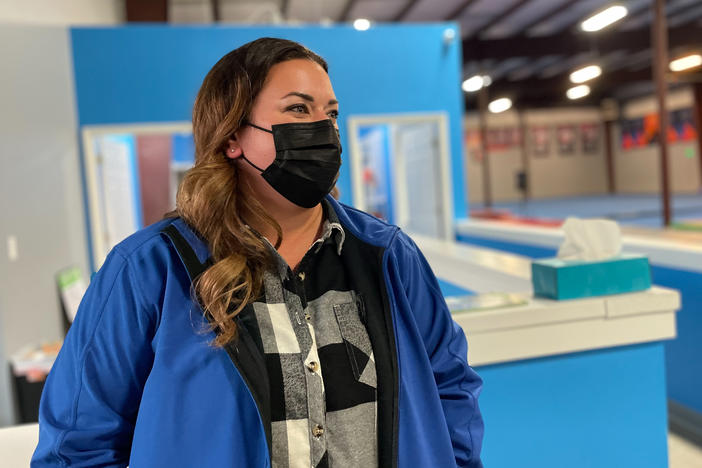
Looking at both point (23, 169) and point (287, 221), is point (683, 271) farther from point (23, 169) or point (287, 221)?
point (23, 169)

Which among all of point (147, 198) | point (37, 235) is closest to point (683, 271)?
point (37, 235)

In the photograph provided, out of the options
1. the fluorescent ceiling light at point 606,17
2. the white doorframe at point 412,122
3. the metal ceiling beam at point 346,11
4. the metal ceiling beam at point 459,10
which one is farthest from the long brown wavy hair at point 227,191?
the metal ceiling beam at point 459,10

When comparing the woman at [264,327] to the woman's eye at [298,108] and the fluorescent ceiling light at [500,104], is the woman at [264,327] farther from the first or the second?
the fluorescent ceiling light at [500,104]

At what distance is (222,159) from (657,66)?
23.5 feet

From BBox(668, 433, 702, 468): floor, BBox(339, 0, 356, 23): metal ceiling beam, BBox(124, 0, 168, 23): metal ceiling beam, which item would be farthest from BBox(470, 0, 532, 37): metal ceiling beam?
BBox(668, 433, 702, 468): floor

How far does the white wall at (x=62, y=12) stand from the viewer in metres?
4.66

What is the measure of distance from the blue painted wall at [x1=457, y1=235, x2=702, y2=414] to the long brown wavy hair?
3.46 metres

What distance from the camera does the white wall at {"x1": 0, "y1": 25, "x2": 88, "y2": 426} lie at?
162 inches

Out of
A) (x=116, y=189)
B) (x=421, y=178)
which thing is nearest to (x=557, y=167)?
(x=421, y=178)

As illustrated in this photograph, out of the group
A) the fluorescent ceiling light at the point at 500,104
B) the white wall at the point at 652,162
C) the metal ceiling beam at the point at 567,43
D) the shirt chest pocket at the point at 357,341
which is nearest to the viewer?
the shirt chest pocket at the point at 357,341

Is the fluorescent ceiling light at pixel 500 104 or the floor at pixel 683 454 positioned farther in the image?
the fluorescent ceiling light at pixel 500 104

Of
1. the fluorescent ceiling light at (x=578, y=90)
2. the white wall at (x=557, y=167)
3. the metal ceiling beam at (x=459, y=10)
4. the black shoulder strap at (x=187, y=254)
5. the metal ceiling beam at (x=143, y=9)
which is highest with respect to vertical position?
the metal ceiling beam at (x=459, y=10)

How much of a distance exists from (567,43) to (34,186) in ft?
38.2

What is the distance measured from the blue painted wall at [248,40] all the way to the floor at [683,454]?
15.7ft
